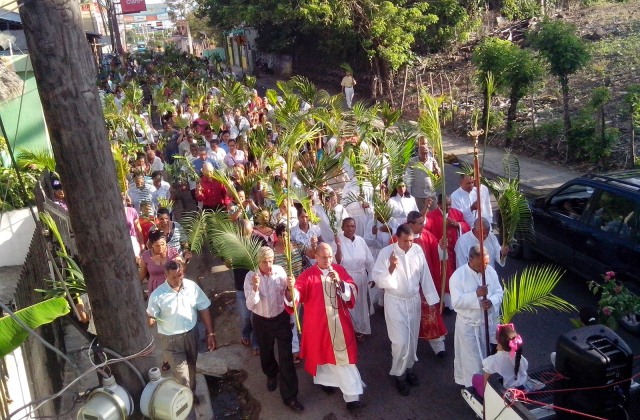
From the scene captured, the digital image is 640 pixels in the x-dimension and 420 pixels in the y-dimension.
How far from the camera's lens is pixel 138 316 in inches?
130

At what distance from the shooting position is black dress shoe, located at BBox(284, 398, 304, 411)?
565 centimetres

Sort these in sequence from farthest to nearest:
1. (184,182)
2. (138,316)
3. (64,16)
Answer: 1. (184,182)
2. (138,316)
3. (64,16)

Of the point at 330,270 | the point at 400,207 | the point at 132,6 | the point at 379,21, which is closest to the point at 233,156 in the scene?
the point at 400,207

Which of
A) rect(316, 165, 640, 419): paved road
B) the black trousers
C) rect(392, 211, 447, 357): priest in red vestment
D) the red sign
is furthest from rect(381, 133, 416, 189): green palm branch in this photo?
the red sign

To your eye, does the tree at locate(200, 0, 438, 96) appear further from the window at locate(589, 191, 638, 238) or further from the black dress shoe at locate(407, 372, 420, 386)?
the black dress shoe at locate(407, 372, 420, 386)

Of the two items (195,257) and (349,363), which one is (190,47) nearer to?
(195,257)

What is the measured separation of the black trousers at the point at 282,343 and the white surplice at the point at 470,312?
1.52 metres

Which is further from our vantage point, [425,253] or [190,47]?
[190,47]

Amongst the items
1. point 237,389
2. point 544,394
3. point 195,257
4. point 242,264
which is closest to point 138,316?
point 242,264

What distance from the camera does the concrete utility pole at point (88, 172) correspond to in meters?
2.88

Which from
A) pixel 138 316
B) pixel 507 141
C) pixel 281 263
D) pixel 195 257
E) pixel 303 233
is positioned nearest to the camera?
pixel 138 316

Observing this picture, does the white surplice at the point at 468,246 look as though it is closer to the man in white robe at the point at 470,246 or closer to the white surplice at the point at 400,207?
the man in white robe at the point at 470,246

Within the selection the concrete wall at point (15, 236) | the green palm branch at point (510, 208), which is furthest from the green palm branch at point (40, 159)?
the green palm branch at point (510, 208)

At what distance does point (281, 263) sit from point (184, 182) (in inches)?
237
